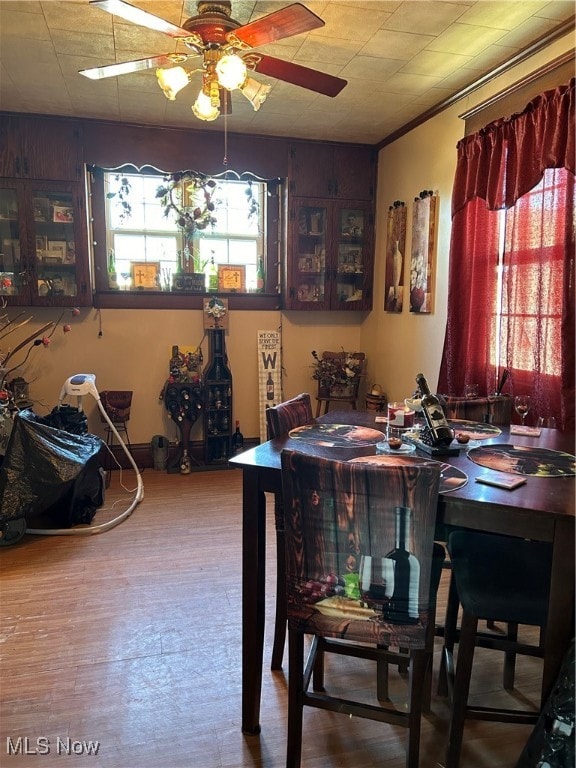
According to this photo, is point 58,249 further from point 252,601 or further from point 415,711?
point 415,711

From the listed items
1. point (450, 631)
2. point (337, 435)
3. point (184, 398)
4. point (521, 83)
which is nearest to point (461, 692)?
point (450, 631)

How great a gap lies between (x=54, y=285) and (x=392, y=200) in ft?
9.32

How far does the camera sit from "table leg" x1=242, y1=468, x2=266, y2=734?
5.39 feet

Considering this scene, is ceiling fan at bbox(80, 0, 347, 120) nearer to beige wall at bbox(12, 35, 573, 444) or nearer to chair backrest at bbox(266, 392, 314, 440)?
chair backrest at bbox(266, 392, 314, 440)

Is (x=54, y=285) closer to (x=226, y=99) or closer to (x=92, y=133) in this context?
(x=92, y=133)

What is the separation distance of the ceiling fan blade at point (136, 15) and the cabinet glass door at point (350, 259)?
268cm

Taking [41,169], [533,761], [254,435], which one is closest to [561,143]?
[533,761]

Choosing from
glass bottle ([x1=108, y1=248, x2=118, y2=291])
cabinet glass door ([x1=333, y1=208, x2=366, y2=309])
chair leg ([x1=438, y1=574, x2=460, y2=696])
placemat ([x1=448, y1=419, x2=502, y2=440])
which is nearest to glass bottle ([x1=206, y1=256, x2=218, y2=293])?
glass bottle ([x1=108, y1=248, x2=118, y2=291])

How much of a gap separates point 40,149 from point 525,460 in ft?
13.2

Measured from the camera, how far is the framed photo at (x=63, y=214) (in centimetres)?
404

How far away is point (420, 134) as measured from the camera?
3.80m

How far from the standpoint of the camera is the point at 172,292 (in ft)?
14.4

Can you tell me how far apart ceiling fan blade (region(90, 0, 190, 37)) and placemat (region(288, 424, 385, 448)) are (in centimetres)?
165

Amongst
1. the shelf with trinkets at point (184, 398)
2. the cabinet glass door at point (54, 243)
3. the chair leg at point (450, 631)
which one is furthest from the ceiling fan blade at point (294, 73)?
the shelf with trinkets at point (184, 398)
